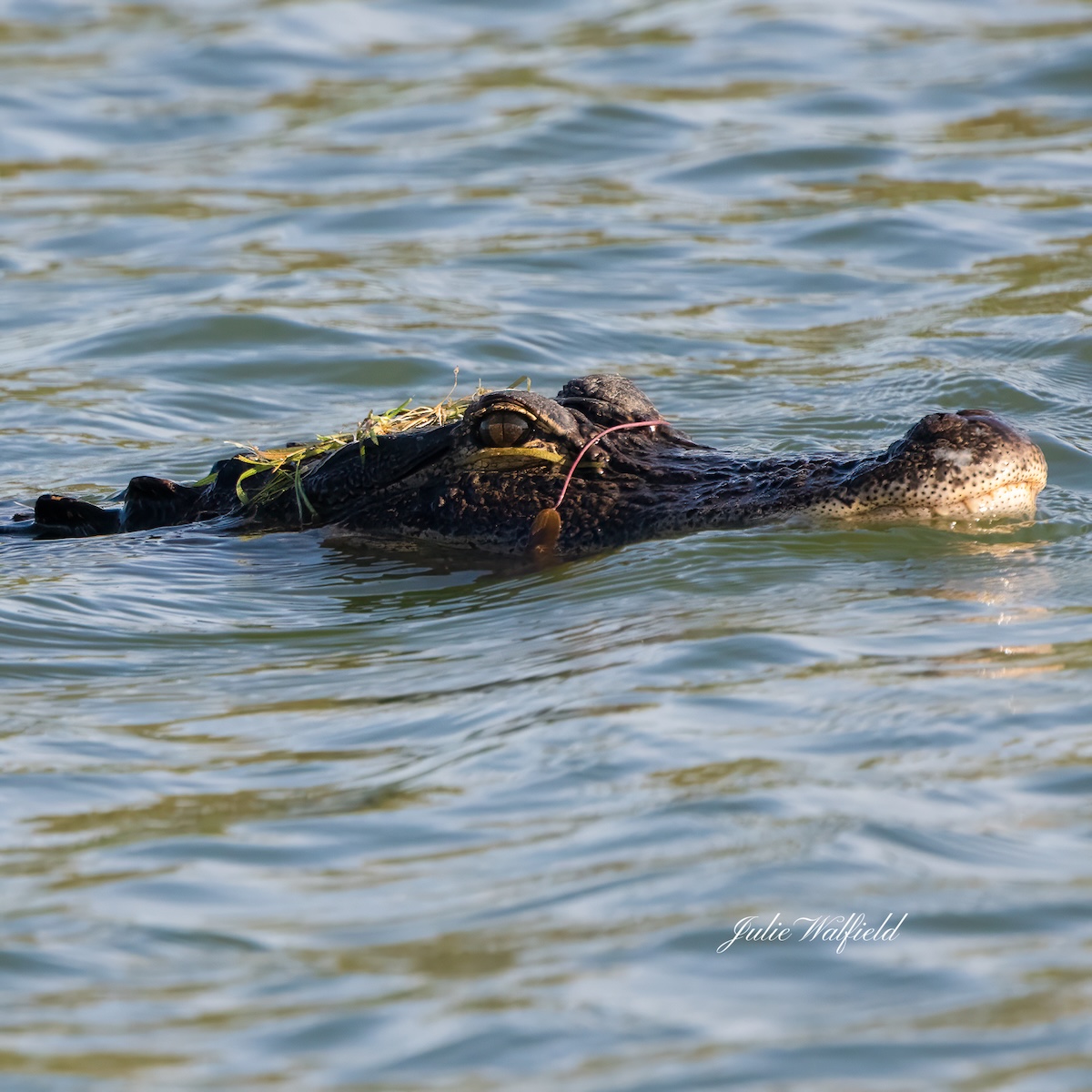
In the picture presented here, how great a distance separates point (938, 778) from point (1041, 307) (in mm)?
8285

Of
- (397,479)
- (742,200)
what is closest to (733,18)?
(742,200)

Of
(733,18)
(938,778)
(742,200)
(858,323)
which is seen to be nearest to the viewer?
(938,778)

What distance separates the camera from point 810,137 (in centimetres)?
1691

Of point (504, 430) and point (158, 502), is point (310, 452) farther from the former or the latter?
point (504, 430)

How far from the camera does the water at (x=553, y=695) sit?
3.72 metres

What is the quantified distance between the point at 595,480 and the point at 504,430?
40 centimetres

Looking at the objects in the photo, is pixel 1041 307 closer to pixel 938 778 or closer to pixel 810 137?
pixel 810 137
